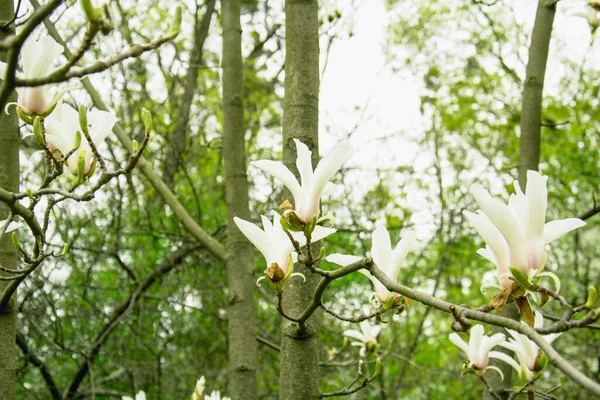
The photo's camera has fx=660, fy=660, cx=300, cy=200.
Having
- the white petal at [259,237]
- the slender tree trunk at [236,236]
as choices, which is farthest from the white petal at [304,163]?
the slender tree trunk at [236,236]

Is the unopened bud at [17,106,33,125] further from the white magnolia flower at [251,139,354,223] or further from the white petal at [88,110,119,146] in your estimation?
the white magnolia flower at [251,139,354,223]

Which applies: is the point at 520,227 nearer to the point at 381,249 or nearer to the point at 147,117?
the point at 381,249

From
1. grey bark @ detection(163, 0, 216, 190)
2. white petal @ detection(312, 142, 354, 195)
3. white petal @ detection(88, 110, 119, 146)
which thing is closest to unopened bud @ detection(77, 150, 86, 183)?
white petal @ detection(88, 110, 119, 146)

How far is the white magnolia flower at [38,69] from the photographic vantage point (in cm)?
123

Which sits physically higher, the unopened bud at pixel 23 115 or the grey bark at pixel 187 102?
the grey bark at pixel 187 102

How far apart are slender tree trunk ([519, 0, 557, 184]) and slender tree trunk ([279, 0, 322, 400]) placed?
3.49 ft

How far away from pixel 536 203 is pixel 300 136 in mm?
831

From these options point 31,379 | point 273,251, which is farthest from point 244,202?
point 31,379

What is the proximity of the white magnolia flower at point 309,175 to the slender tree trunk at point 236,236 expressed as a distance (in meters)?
1.36

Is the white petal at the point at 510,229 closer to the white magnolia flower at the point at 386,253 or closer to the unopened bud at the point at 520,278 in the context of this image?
the unopened bud at the point at 520,278

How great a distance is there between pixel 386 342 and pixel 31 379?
8.09 feet

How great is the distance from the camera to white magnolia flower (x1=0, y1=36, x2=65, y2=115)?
123 centimetres

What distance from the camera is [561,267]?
5918 millimetres

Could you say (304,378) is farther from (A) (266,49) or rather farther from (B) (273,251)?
(A) (266,49)
